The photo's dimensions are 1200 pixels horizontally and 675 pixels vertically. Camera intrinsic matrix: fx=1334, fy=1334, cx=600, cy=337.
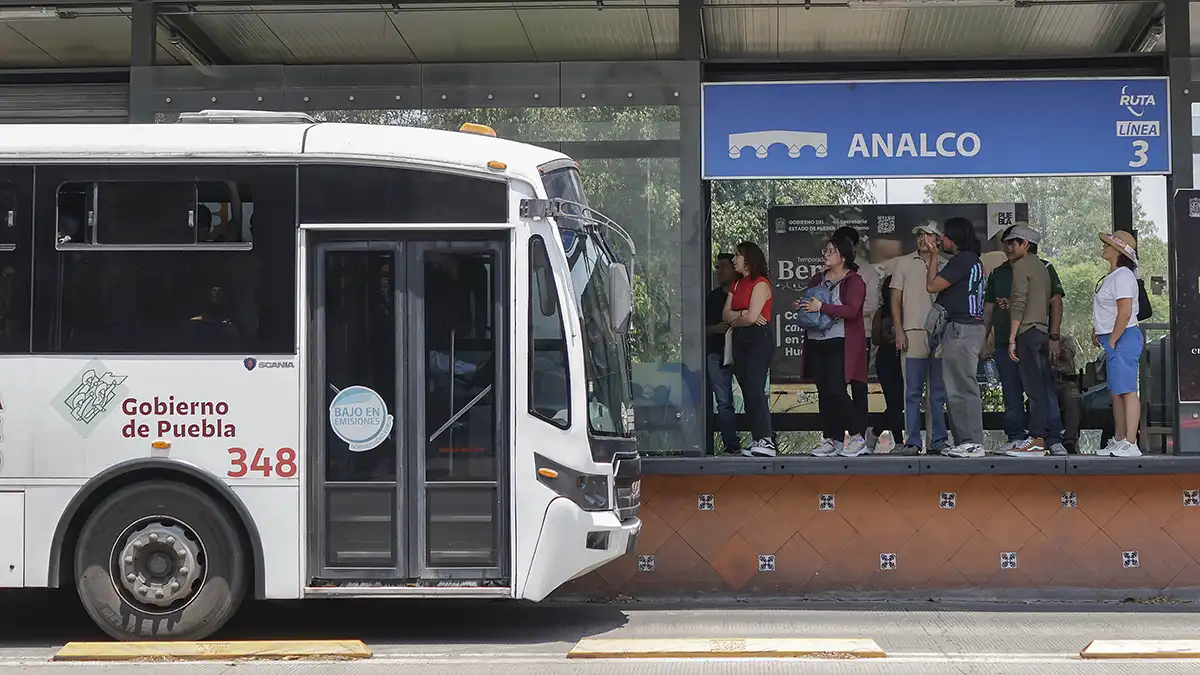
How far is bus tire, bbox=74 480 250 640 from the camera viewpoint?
811cm

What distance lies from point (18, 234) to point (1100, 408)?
901cm

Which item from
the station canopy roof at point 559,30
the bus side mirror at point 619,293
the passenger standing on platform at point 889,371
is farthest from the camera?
the passenger standing on platform at point 889,371

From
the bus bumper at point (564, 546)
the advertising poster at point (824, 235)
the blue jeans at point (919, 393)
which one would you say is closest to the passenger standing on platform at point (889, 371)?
the blue jeans at point (919, 393)

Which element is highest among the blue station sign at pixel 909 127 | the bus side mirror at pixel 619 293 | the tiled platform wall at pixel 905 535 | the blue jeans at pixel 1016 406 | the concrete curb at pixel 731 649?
the blue station sign at pixel 909 127

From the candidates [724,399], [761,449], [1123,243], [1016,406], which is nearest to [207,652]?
[761,449]

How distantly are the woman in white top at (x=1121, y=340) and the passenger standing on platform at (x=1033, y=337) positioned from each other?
475 millimetres

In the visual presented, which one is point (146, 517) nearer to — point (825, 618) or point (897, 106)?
point (825, 618)

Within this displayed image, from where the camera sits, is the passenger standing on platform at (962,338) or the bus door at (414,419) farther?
the passenger standing on platform at (962,338)

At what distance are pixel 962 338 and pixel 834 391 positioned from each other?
110cm

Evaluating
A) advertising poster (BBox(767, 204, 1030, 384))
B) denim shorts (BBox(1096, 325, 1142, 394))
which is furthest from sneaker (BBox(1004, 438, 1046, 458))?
advertising poster (BBox(767, 204, 1030, 384))

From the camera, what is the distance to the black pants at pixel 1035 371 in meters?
10.7

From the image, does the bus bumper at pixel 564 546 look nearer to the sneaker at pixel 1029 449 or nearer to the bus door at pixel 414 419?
the bus door at pixel 414 419

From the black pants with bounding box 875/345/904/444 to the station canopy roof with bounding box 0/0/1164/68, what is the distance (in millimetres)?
2635

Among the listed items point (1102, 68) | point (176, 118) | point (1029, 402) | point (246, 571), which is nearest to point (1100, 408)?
point (1029, 402)
